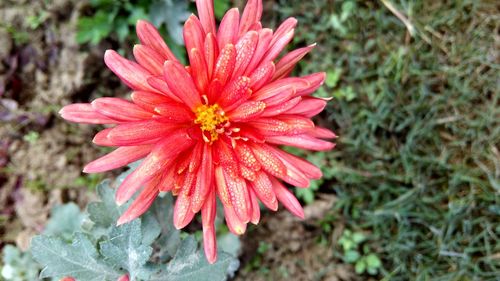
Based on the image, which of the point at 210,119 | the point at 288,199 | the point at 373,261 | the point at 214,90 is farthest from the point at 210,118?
the point at 373,261

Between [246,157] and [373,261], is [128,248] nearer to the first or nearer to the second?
[246,157]

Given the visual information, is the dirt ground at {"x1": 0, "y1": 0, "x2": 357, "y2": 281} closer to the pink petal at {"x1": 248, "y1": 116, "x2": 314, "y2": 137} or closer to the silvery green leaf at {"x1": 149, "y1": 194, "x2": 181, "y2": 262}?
the silvery green leaf at {"x1": 149, "y1": 194, "x2": 181, "y2": 262}

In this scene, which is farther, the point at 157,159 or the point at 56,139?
the point at 56,139

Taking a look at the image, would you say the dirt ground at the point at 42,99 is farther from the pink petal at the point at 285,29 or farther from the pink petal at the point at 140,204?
the pink petal at the point at 285,29

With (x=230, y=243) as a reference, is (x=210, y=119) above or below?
above

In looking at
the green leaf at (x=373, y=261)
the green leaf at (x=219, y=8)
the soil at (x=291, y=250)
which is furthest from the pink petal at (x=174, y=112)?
the green leaf at (x=373, y=261)

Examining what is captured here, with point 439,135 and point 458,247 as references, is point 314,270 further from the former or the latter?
point 439,135

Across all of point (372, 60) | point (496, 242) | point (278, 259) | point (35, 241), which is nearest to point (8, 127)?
point (35, 241)
